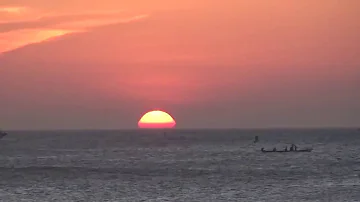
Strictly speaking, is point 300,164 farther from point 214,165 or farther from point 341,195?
point 341,195

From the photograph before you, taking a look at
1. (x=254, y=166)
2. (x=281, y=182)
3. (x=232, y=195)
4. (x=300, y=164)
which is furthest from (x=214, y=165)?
(x=232, y=195)

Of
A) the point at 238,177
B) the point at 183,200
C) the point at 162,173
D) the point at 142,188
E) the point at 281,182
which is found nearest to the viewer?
the point at 183,200

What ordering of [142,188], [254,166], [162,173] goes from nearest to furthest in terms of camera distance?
[142,188]
[162,173]
[254,166]

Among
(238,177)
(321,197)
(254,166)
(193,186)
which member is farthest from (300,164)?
(321,197)

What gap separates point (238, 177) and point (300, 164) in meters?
26.8

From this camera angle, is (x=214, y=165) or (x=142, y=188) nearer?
(x=142, y=188)

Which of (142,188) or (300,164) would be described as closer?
(142,188)

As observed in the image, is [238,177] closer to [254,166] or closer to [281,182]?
[281,182]

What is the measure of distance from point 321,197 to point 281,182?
1566 centimetres

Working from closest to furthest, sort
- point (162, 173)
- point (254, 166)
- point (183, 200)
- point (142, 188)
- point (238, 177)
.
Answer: point (183, 200) < point (142, 188) < point (238, 177) < point (162, 173) < point (254, 166)

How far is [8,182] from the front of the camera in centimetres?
8138

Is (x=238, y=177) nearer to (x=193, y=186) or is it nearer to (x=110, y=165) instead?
(x=193, y=186)

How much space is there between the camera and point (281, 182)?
259ft

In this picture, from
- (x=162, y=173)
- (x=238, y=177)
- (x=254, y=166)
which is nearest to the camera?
(x=238, y=177)
